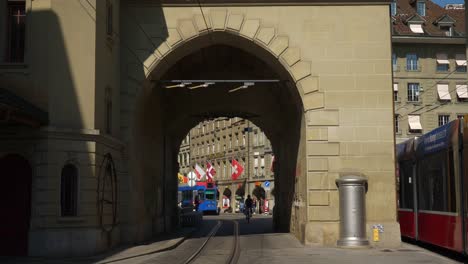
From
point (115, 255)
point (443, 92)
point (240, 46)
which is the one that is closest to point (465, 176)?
point (115, 255)

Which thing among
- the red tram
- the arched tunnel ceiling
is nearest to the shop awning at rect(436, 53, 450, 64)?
the arched tunnel ceiling

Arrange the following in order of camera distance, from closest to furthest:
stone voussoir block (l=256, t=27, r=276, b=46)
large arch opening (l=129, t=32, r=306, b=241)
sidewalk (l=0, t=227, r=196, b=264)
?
sidewalk (l=0, t=227, r=196, b=264) < stone voussoir block (l=256, t=27, r=276, b=46) < large arch opening (l=129, t=32, r=306, b=241)

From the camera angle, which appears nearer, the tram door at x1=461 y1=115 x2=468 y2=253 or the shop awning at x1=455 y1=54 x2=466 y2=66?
the tram door at x1=461 y1=115 x2=468 y2=253

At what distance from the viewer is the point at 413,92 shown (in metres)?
65.9

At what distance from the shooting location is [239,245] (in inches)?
974

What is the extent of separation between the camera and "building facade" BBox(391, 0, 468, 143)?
6506 cm

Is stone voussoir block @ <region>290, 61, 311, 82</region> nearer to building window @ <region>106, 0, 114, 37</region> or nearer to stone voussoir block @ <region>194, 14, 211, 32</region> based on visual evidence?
stone voussoir block @ <region>194, 14, 211, 32</region>

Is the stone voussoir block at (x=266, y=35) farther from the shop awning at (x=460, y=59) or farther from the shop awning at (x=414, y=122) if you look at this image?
the shop awning at (x=460, y=59)

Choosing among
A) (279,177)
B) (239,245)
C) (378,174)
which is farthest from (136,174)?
(279,177)

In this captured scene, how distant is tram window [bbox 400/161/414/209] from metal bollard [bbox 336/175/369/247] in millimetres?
1480

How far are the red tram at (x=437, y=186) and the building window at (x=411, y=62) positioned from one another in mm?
42215

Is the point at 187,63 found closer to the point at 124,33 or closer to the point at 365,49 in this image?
the point at 124,33

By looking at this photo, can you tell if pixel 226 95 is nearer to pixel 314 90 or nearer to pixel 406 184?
pixel 314 90

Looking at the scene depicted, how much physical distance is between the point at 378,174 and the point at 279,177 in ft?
37.2
